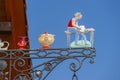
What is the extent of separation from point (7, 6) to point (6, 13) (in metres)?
0.05

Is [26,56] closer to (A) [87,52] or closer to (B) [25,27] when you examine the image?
(A) [87,52]

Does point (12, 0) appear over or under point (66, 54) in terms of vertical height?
over

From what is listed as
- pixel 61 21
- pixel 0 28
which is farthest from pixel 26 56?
pixel 61 21

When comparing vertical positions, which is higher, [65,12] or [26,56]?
[65,12]

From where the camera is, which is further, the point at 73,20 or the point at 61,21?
the point at 61,21

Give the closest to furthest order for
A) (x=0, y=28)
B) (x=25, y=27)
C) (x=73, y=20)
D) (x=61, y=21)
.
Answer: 1. (x=73, y=20)
2. (x=0, y=28)
3. (x=25, y=27)
4. (x=61, y=21)

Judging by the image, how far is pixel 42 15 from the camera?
2652 millimetres

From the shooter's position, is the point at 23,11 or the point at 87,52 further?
the point at 23,11

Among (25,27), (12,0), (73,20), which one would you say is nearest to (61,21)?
(25,27)

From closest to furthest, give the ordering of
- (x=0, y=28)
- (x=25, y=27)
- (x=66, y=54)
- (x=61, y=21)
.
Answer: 1. (x=66, y=54)
2. (x=0, y=28)
3. (x=25, y=27)
4. (x=61, y=21)

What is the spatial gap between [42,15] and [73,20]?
91 centimetres

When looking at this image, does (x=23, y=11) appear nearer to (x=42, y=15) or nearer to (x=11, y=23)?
(x=11, y=23)

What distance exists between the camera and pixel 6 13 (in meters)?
2.21

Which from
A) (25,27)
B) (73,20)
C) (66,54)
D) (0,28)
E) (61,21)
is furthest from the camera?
(61,21)
